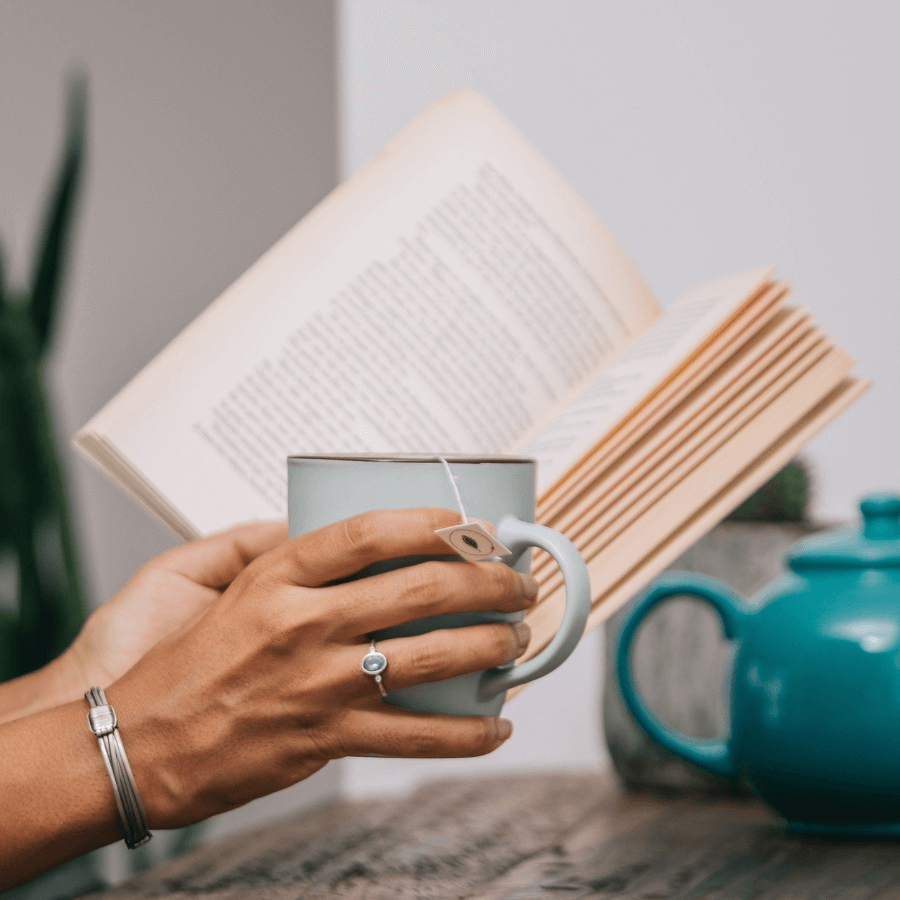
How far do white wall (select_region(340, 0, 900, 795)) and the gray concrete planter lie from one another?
0.23 metres

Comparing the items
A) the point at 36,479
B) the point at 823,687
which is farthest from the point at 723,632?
the point at 36,479

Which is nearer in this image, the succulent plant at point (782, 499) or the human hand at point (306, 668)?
the human hand at point (306, 668)

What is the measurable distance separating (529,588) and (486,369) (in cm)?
16

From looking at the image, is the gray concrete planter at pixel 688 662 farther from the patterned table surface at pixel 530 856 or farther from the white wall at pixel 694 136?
the white wall at pixel 694 136

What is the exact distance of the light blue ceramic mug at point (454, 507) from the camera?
0.31m

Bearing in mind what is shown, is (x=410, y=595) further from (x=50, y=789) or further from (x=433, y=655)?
(x=50, y=789)

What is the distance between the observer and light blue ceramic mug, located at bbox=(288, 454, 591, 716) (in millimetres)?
312

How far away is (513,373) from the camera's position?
47 centimetres

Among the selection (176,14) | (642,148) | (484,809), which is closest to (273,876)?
(484,809)

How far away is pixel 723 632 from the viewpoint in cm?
55

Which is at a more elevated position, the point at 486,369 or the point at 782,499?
the point at 486,369

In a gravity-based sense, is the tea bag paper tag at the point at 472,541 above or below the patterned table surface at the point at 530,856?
above

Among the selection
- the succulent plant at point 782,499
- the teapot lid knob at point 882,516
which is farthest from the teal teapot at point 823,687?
the succulent plant at point 782,499

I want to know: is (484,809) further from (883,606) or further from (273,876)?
(883,606)
